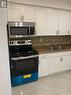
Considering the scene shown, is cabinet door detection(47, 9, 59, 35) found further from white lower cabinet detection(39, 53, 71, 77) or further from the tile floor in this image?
the tile floor

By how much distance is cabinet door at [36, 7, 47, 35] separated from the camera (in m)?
3.31

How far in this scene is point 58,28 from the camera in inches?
148

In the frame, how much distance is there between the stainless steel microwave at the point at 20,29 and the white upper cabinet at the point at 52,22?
67 cm

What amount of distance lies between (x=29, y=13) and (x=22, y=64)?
1.41m

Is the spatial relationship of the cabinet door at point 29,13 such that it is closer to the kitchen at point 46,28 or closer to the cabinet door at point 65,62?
the kitchen at point 46,28

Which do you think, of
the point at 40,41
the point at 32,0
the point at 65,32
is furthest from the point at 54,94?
the point at 32,0

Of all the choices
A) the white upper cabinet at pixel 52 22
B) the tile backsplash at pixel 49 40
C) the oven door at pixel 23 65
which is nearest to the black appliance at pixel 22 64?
the oven door at pixel 23 65

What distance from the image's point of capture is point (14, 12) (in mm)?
2949

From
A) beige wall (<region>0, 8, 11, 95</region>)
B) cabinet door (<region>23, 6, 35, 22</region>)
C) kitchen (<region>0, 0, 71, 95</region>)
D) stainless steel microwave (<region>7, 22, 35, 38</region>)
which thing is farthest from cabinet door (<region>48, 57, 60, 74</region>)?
beige wall (<region>0, 8, 11, 95</region>)

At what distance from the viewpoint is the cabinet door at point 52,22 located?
11.5 ft

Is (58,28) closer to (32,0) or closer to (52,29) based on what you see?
(52,29)

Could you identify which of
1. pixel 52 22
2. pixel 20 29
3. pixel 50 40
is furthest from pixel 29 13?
pixel 50 40

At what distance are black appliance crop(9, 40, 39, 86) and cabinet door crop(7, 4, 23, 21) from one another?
679 millimetres

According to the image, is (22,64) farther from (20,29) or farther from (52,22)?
(52,22)
